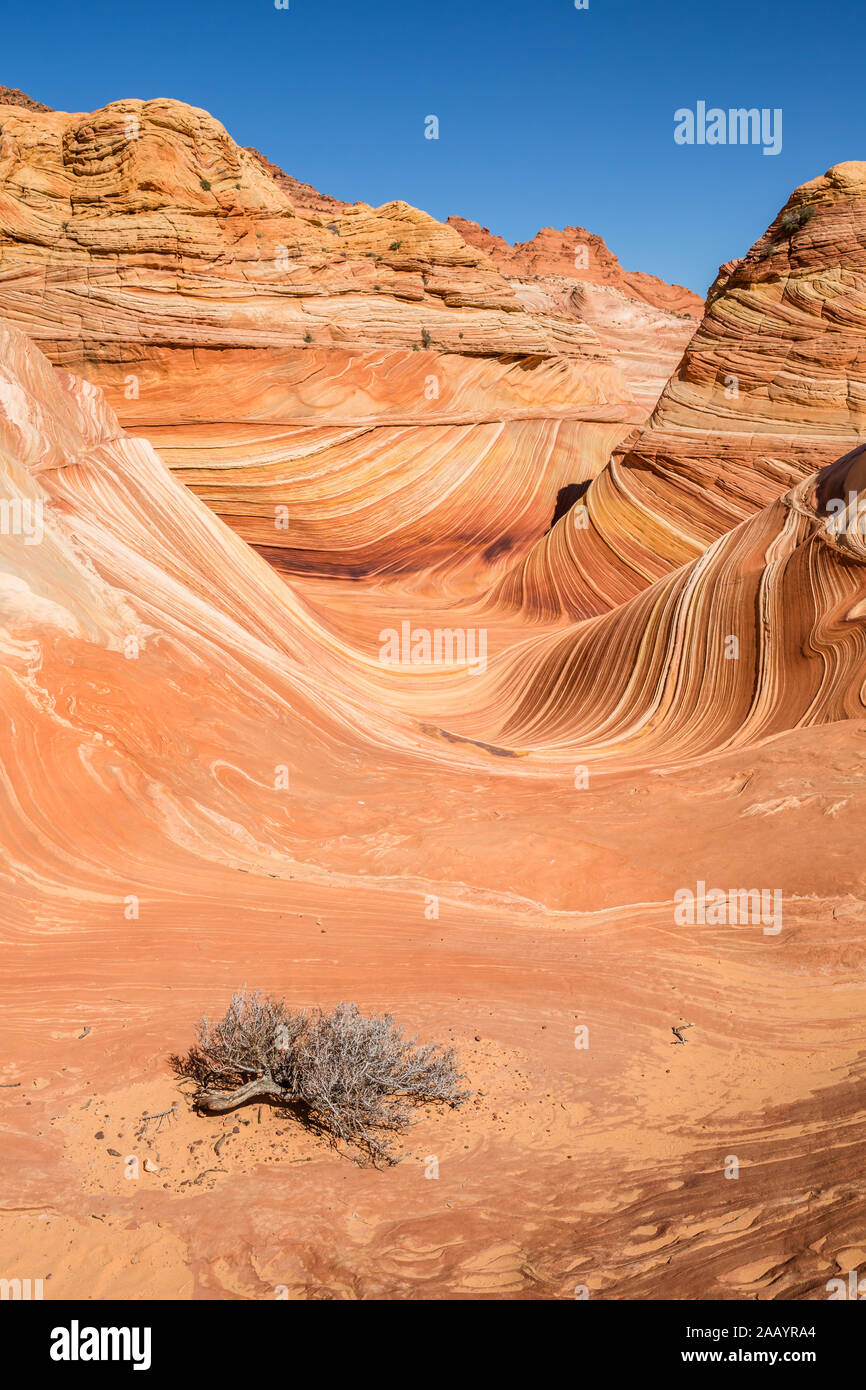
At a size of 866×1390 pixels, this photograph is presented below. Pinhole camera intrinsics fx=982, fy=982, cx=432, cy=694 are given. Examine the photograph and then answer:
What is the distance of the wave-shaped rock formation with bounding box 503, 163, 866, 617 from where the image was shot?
54.4ft

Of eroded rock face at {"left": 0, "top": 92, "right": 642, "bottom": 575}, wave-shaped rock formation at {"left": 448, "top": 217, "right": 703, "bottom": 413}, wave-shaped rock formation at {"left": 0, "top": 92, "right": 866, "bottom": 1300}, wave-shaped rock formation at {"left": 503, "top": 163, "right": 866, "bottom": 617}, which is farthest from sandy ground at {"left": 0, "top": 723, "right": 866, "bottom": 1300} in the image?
wave-shaped rock formation at {"left": 448, "top": 217, "right": 703, "bottom": 413}

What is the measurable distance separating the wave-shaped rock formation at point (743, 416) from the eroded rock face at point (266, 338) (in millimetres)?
3105

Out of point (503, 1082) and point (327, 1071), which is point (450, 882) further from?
point (327, 1071)

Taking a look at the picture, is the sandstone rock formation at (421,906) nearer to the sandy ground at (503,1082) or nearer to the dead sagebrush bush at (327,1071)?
the sandy ground at (503,1082)

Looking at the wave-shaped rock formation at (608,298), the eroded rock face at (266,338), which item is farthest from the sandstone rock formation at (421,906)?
the wave-shaped rock formation at (608,298)

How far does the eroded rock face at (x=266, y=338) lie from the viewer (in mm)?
19234

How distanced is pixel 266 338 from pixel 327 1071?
18.4 metres

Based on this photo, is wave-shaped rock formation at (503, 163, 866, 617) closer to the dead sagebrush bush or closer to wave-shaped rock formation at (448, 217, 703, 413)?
wave-shaped rock formation at (448, 217, 703, 413)

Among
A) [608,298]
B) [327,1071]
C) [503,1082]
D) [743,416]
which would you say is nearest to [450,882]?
[503,1082]

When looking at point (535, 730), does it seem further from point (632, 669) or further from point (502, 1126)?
point (502, 1126)

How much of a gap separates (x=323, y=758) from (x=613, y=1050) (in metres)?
3.91

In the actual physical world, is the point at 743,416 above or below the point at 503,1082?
above

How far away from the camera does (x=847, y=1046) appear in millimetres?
4375

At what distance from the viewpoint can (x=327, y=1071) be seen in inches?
151
